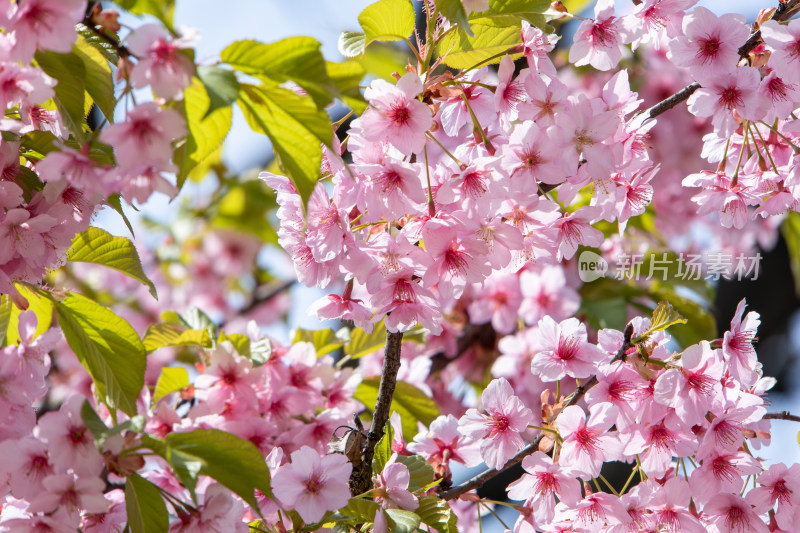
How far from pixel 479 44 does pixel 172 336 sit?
40.9 inches

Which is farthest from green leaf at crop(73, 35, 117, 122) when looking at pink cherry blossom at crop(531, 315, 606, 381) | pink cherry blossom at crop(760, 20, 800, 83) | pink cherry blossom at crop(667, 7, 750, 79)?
pink cherry blossom at crop(760, 20, 800, 83)

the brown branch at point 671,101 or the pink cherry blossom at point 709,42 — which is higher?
the pink cherry blossom at point 709,42

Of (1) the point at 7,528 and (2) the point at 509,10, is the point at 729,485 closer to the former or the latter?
(2) the point at 509,10

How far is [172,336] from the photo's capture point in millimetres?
1910

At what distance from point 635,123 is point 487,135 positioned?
0.26m

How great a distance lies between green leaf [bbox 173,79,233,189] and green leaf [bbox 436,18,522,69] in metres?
0.43

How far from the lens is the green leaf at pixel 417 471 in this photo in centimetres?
148

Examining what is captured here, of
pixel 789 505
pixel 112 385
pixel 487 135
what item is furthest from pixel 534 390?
pixel 112 385

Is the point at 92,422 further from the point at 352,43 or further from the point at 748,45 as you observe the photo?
the point at 748,45

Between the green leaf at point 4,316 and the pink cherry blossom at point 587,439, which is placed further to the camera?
the green leaf at point 4,316

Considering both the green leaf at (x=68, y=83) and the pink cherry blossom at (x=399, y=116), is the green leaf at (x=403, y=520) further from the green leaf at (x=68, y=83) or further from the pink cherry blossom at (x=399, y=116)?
the green leaf at (x=68, y=83)

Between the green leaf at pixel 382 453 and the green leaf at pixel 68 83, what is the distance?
79 cm

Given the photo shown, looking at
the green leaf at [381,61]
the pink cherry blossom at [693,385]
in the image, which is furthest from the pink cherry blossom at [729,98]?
the green leaf at [381,61]

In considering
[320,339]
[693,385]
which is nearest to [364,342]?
[320,339]
